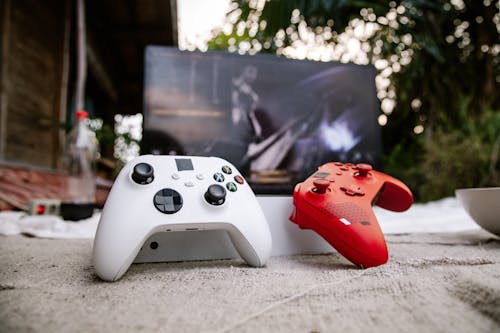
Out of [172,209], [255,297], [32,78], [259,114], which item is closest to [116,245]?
[172,209]

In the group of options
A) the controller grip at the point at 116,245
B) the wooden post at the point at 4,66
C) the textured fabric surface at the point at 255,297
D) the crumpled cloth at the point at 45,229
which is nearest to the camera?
the textured fabric surface at the point at 255,297

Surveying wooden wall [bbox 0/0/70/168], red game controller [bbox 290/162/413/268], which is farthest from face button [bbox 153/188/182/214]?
wooden wall [bbox 0/0/70/168]

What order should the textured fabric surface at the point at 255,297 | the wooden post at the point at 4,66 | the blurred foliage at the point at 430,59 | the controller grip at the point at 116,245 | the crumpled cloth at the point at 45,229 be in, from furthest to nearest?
the blurred foliage at the point at 430,59, the wooden post at the point at 4,66, the crumpled cloth at the point at 45,229, the controller grip at the point at 116,245, the textured fabric surface at the point at 255,297

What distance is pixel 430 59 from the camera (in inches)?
93.9

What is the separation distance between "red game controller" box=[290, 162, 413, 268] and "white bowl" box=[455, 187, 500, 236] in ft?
0.45

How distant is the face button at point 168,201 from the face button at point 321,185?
201 millimetres

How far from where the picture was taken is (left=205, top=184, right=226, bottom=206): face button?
1.44ft

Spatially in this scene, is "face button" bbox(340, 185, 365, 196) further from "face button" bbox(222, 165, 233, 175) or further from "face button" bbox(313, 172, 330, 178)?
"face button" bbox(222, 165, 233, 175)

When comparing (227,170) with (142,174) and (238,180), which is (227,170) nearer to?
(238,180)

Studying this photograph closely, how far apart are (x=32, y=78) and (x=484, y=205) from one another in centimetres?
232

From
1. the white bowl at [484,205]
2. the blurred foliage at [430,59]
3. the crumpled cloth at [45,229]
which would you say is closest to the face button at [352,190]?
the white bowl at [484,205]

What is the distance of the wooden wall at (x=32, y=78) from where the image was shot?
5.73 ft

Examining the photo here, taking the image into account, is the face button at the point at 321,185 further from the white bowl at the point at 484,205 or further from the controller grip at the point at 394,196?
the white bowl at the point at 484,205

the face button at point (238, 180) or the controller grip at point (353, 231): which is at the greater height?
the face button at point (238, 180)
